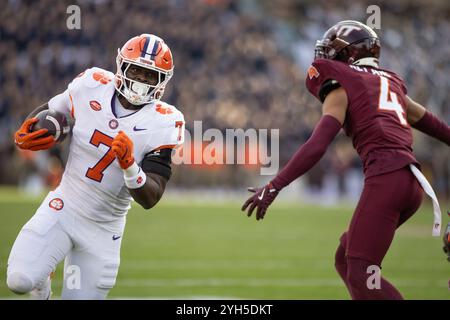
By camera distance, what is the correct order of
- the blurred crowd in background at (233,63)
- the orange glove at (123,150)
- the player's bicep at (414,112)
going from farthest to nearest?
the blurred crowd in background at (233,63), the player's bicep at (414,112), the orange glove at (123,150)

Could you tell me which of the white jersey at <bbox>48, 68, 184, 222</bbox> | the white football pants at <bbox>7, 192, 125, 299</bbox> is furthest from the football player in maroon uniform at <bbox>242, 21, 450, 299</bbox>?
the white football pants at <bbox>7, 192, 125, 299</bbox>

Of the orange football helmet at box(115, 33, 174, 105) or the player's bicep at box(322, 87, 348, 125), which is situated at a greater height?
the orange football helmet at box(115, 33, 174, 105)

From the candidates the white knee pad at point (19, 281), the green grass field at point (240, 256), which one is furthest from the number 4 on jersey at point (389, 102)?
the green grass field at point (240, 256)

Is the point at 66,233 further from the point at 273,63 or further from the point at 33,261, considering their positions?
the point at 273,63

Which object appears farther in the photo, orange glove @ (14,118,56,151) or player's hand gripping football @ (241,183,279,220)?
orange glove @ (14,118,56,151)

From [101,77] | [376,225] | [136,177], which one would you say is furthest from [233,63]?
[376,225]

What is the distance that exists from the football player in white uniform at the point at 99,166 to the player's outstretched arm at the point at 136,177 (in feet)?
0.08

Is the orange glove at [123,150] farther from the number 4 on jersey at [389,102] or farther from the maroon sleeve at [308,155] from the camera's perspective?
the number 4 on jersey at [389,102]

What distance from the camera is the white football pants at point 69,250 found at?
4047 millimetres

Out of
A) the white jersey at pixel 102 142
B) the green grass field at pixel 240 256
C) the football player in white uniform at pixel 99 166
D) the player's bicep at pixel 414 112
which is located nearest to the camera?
the football player in white uniform at pixel 99 166

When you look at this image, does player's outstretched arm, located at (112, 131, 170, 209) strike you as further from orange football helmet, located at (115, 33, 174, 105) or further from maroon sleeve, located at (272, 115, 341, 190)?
maroon sleeve, located at (272, 115, 341, 190)

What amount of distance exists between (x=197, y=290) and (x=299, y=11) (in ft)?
58.5

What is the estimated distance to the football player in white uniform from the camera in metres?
4.16

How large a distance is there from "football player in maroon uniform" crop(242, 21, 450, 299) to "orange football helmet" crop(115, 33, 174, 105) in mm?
838
